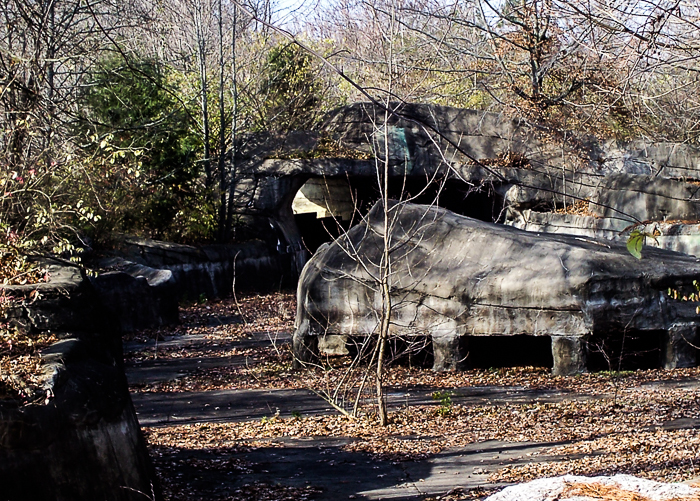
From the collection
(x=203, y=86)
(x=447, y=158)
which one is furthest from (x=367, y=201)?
(x=203, y=86)

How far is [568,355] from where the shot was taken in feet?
32.0

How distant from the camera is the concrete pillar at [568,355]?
382 inches

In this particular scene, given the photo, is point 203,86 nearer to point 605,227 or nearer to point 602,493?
point 605,227

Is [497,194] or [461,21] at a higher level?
[461,21]

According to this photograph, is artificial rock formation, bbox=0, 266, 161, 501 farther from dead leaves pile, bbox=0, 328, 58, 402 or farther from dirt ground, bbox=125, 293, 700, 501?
dirt ground, bbox=125, 293, 700, 501

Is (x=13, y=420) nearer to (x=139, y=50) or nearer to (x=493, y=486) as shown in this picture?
(x=493, y=486)

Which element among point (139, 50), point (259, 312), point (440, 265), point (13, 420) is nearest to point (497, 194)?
point (259, 312)

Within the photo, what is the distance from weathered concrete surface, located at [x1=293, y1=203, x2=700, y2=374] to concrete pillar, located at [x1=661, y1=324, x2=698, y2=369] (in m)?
0.03

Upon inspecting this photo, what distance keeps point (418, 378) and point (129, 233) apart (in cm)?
1043

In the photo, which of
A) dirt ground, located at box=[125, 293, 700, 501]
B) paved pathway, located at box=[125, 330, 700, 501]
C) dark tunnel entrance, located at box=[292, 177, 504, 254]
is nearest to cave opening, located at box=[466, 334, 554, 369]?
dirt ground, located at box=[125, 293, 700, 501]

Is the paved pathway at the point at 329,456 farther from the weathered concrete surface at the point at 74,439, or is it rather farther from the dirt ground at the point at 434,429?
the weathered concrete surface at the point at 74,439

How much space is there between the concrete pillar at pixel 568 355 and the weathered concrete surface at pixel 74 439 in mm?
5893

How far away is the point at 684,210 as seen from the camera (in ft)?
53.4

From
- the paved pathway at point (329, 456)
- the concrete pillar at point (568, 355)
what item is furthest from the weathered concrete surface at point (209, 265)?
the concrete pillar at point (568, 355)
